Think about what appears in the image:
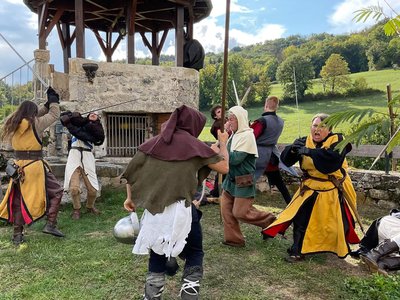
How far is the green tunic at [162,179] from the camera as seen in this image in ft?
8.71

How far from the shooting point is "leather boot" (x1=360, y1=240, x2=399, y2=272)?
359 cm

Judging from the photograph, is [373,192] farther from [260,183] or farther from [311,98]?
[311,98]

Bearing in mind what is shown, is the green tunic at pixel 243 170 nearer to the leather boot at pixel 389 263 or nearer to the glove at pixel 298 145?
the glove at pixel 298 145

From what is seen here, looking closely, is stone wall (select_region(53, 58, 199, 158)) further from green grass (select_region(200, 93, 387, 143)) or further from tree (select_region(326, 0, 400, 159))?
green grass (select_region(200, 93, 387, 143))

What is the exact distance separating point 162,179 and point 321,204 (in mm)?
2095

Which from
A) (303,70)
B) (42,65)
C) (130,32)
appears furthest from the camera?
(303,70)

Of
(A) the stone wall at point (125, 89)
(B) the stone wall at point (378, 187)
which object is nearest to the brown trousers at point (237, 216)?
(B) the stone wall at point (378, 187)

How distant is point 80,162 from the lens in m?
5.76

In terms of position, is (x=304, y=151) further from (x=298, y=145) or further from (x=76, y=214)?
(x=76, y=214)

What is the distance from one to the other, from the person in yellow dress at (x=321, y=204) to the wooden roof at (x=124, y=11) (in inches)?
231

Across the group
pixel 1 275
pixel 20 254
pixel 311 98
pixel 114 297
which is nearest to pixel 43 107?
pixel 20 254

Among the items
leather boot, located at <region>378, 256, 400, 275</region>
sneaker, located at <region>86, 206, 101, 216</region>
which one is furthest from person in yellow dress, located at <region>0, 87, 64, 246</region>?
leather boot, located at <region>378, 256, 400, 275</region>

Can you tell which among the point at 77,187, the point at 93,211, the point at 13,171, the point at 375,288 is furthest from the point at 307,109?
the point at 375,288

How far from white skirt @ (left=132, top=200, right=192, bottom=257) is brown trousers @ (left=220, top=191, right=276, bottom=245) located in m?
1.71
